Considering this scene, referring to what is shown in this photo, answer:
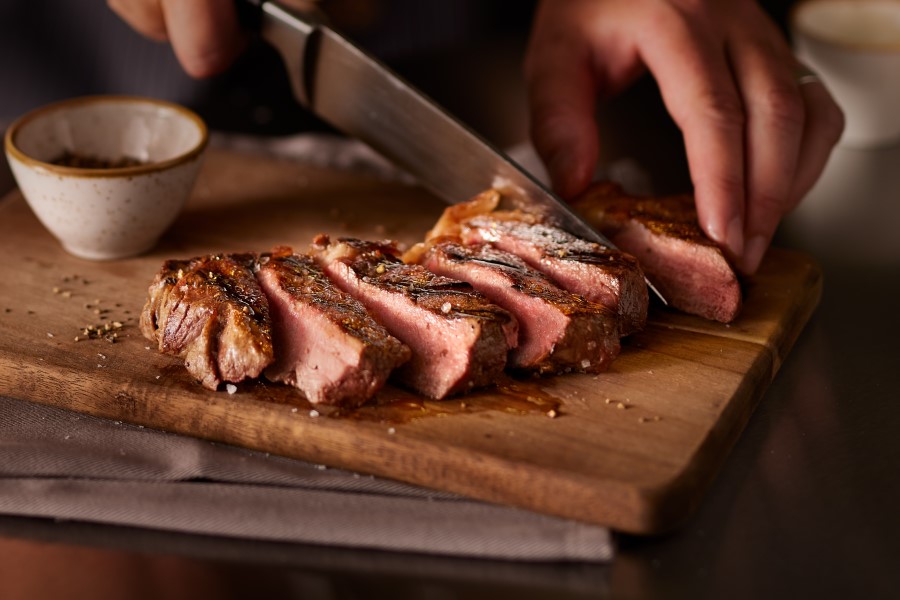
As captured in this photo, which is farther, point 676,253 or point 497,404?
point 676,253

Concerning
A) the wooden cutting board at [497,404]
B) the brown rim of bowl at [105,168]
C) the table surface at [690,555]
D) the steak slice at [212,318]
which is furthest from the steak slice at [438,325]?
the brown rim of bowl at [105,168]

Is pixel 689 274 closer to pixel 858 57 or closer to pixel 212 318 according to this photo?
pixel 212 318

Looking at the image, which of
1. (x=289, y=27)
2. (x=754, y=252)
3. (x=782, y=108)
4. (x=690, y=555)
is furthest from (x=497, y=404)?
(x=289, y=27)

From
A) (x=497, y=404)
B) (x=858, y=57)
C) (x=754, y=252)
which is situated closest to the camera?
(x=497, y=404)

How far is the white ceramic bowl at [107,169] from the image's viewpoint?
278cm

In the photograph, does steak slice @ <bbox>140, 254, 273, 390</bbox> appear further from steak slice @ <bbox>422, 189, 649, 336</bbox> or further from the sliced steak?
the sliced steak

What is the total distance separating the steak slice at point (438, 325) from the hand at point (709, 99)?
0.75 meters

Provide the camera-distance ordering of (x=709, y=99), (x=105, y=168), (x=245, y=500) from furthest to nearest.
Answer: (x=105, y=168) → (x=709, y=99) → (x=245, y=500)

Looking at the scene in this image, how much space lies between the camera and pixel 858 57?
3.60m

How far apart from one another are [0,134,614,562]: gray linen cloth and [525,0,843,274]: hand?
1.09m

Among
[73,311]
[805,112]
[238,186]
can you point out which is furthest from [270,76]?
[805,112]

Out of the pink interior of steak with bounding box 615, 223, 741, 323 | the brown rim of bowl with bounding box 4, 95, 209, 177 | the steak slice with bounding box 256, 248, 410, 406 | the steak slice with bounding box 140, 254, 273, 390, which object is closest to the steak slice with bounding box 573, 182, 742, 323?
the pink interior of steak with bounding box 615, 223, 741, 323

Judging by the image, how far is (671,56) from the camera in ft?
9.75

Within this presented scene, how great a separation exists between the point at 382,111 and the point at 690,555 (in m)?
1.68
